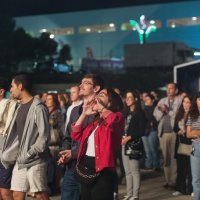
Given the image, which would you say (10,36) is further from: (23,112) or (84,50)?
(23,112)

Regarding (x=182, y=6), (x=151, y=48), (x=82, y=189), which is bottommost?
(x=82, y=189)

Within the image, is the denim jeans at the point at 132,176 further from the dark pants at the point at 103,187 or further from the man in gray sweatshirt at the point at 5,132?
the dark pants at the point at 103,187

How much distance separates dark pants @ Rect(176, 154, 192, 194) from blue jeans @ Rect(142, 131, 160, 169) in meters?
3.19

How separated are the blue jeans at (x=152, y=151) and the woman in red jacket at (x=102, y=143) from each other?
788cm

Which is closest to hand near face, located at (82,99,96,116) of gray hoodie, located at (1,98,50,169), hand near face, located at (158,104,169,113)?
gray hoodie, located at (1,98,50,169)

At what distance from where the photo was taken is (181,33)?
220ft

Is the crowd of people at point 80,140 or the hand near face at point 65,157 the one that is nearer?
the crowd of people at point 80,140

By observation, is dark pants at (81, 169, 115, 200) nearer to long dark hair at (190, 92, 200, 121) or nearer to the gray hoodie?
the gray hoodie

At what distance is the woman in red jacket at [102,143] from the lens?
18.7 ft

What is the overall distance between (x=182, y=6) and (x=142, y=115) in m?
58.1

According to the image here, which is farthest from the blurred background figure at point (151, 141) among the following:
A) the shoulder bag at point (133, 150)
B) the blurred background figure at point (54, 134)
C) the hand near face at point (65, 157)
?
the hand near face at point (65, 157)

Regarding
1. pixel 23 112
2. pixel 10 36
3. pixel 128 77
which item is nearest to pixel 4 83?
pixel 23 112

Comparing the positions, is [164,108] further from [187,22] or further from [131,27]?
[131,27]

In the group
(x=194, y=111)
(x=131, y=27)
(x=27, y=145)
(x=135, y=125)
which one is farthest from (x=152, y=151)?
(x=131, y=27)
